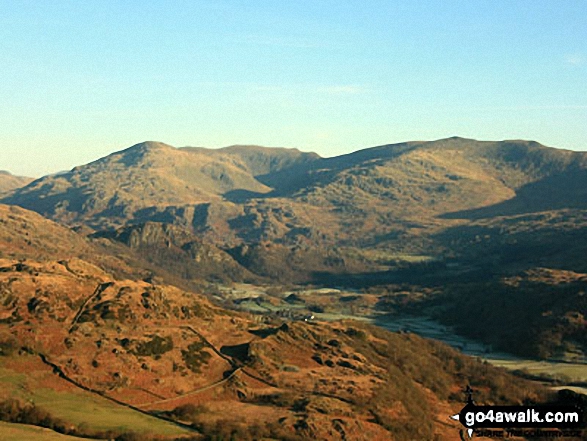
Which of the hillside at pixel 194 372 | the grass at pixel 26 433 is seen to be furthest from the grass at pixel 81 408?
the grass at pixel 26 433

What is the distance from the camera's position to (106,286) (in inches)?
5541

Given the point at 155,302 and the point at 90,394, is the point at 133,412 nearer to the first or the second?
the point at 90,394

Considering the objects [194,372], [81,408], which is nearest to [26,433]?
[81,408]

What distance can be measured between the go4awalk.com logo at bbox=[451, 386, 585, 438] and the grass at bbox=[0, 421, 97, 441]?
62.3m

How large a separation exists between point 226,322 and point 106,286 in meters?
26.7

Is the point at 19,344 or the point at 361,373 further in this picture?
the point at 361,373

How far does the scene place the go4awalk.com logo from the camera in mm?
110438

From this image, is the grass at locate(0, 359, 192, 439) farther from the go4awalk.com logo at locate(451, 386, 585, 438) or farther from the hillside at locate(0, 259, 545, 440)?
the go4awalk.com logo at locate(451, 386, 585, 438)

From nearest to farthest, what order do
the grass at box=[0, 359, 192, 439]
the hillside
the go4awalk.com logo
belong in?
1. the grass at box=[0, 359, 192, 439]
2. the hillside
3. the go4awalk.com logo

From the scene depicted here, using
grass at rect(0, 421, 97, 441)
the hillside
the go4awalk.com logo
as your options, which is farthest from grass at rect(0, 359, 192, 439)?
the go4awalk.com logo

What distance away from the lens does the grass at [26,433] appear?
253 feet

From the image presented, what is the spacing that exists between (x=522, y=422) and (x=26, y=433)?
83.3 meters

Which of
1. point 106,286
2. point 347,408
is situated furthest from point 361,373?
point 106,286

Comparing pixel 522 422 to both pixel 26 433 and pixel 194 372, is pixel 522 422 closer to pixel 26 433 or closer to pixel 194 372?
pixel 194 372
